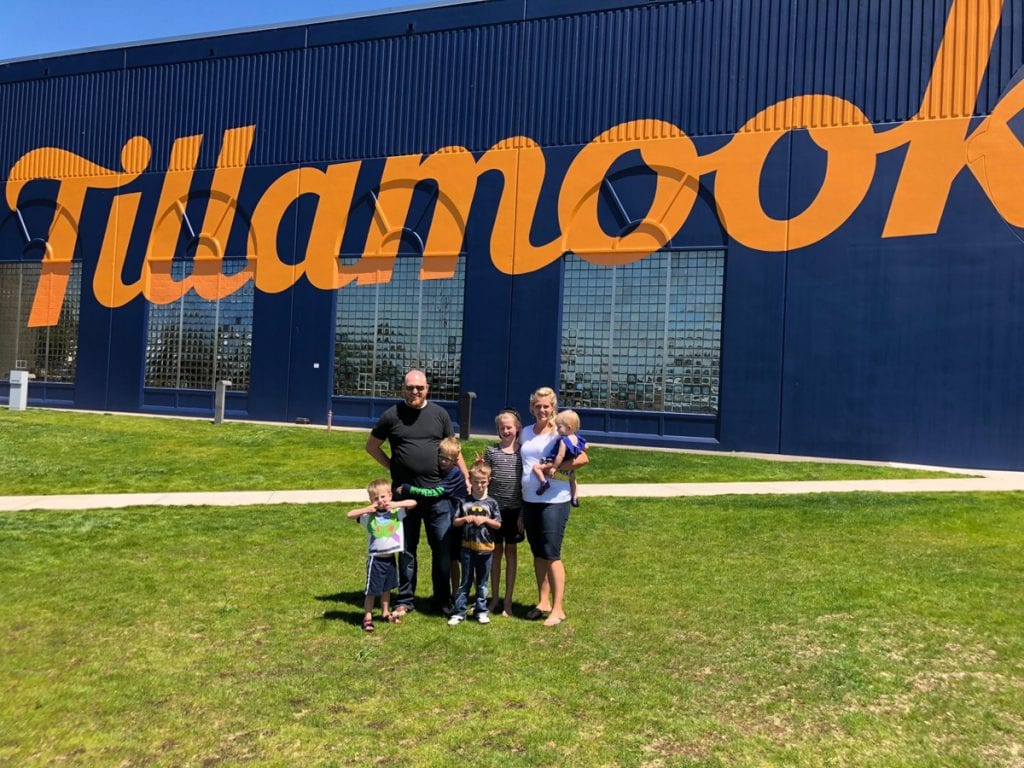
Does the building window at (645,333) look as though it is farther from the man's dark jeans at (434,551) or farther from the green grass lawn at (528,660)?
the man's dark jeans at (434,551)

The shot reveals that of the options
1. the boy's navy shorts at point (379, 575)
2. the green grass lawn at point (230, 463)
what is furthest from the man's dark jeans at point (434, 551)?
the green grass lawn at point (230, 463)

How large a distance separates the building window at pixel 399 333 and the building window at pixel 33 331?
10.7 meters

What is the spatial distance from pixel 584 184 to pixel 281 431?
10262mm

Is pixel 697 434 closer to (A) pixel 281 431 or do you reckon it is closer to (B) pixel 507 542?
(A) pixel 281 431

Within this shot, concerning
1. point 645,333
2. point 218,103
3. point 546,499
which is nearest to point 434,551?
point 546,499

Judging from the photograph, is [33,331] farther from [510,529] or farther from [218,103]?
[510,529]

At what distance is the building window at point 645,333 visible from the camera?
67.6 feet

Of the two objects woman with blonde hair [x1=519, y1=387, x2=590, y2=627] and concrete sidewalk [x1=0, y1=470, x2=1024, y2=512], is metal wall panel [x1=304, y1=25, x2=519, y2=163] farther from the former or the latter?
woman with blonde hair [x1=519, y1=387, x2=590, y2=627]

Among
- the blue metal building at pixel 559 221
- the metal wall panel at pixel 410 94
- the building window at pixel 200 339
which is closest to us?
the blue metal building at pixel 559 221

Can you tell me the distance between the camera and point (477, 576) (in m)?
6.50

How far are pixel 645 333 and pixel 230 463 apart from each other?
35.6ft

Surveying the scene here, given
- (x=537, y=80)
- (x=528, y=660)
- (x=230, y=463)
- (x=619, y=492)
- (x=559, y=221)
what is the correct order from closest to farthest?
(x=528, y=660) < (x=619, y=492) < (x=230, y=463) < (x=559, y=221) < (x=537, y=80)

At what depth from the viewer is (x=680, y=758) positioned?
4094 millimetres

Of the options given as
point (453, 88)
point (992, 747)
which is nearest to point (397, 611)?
point (992, 747)
